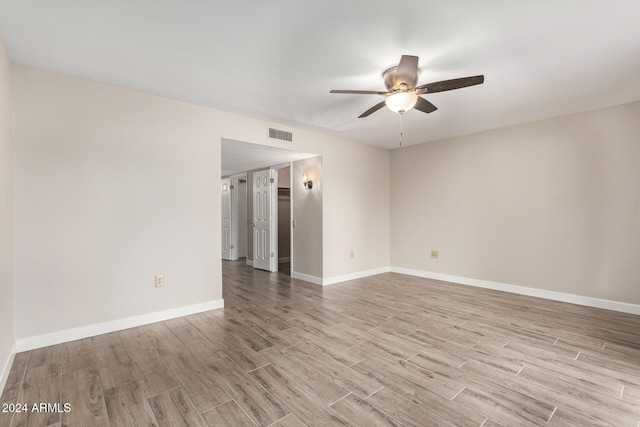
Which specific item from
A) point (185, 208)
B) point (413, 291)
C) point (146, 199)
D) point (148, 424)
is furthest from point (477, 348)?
point (146, 199)

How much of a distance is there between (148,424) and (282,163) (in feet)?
14.7

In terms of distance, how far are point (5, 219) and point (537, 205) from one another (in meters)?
5.77

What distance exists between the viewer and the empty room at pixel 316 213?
184cm

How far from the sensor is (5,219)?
2.16 meters


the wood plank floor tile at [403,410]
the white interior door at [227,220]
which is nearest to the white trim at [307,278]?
the white interior door at [227,220]

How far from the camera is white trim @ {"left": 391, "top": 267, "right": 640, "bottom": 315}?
3.46m

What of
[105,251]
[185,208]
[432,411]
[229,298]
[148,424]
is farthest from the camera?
[229,298]

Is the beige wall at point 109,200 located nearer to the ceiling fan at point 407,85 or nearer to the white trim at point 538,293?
the ceiling fan at point 407,85

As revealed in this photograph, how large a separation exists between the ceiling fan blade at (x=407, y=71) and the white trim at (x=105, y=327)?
10.4 ft

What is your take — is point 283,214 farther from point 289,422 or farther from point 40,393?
point 289,422

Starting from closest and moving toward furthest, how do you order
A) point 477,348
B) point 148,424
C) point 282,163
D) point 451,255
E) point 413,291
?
point 148,424, point 477,348, point 413,291, point 451,255, point 282,163

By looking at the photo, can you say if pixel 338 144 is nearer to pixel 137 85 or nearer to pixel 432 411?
pixel 137 85

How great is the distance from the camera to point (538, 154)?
4062 millimetres

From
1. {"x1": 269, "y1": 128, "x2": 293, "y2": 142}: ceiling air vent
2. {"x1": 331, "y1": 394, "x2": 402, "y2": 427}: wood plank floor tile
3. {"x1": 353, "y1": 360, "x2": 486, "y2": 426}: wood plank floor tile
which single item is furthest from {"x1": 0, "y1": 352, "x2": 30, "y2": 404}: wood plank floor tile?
{"x1": 269, "y1": 128, "x2": 293, "y2": 142}: ceiling air vent
